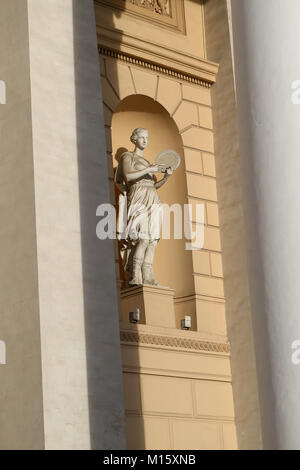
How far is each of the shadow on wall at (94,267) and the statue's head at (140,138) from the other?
1.72 meters

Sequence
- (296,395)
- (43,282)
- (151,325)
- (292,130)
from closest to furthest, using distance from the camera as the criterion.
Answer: (296,395), (292,130), (43,282), (151,325)

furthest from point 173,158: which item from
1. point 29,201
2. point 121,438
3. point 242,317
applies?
point 121,438

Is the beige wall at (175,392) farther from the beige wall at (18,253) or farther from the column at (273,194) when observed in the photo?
the column at (273,194)

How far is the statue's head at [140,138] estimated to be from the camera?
1229 centimetres

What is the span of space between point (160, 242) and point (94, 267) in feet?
9.71

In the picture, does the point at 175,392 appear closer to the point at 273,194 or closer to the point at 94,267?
the point at 94,267

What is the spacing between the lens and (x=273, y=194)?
750 cm

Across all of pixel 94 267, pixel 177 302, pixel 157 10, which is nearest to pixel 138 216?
pixel 177 302

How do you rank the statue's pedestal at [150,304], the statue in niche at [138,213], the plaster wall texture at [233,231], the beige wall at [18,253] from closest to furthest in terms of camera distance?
1. the beige wall at [18,253]
2. the statue's pedestal at [150,304]
3. the statue in niche at [138,213]
4. the plaster wall texture at [233,231]

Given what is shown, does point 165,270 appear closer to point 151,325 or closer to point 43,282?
point 151,325

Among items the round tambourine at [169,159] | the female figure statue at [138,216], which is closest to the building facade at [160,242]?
the female figure statue at [138,216]

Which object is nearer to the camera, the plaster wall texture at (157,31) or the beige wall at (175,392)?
the beige wall at (175,392)

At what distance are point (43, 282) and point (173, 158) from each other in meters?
3.80

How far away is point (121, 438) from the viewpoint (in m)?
9.51
